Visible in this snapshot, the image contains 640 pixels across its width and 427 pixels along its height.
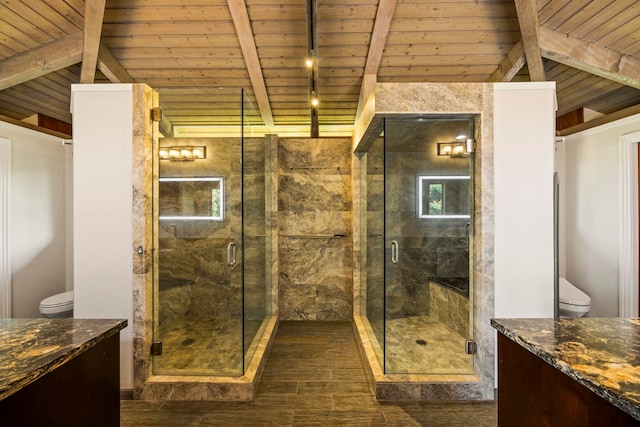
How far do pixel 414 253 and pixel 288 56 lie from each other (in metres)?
2.44

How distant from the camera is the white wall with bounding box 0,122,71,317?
10.3ft

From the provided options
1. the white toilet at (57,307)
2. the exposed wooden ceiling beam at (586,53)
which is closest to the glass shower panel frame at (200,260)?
the white toilet at (57,307)

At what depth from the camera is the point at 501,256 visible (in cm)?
217

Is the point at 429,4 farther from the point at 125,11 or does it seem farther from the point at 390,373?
the point at 390,373

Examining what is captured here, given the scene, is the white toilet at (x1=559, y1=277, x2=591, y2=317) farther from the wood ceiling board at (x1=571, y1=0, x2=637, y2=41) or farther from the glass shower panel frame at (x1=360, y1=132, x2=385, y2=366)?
the wood ceiling board at (x1=571, y1=0, x2=637, y2=41)

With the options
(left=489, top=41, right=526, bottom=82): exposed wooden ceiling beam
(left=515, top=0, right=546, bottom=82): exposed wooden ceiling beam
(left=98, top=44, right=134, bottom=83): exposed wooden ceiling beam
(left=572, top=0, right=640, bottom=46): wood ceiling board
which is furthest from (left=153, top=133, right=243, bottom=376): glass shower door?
(left=572, top=0, right=640, bottom=46): wood ceiling board

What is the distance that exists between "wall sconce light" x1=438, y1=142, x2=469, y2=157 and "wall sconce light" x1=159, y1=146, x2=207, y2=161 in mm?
2045

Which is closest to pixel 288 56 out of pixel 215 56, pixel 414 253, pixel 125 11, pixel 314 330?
pixel 215 56

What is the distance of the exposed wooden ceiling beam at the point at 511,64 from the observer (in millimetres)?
2750

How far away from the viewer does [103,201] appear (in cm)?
216

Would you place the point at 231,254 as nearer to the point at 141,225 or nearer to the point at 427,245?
the point at 141,225

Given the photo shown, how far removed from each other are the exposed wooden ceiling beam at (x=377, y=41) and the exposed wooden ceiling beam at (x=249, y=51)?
1.11 m

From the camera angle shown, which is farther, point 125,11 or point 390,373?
point 125,11

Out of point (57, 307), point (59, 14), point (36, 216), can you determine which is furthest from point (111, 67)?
point (57, 307)
